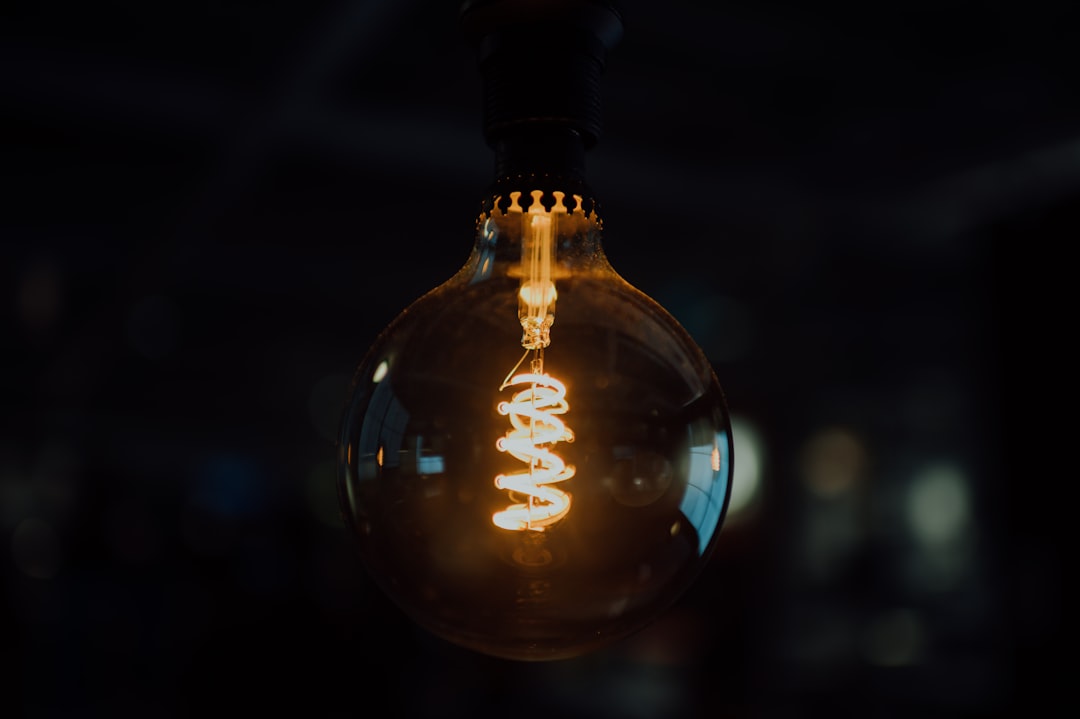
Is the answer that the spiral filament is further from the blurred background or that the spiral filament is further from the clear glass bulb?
the blurred background

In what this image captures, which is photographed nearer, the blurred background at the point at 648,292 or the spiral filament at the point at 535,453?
the spiral filament at the point at 535,453

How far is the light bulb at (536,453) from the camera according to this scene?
623mm

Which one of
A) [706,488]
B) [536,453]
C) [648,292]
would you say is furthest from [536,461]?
[648,292]

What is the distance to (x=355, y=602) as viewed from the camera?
6.10m

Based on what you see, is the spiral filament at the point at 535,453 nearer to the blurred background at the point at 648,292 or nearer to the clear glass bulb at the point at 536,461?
the clear glass bulb at the point at 536,461

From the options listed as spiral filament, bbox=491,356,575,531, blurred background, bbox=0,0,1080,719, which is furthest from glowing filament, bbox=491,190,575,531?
blurred background, bbox=0,0,1080,719

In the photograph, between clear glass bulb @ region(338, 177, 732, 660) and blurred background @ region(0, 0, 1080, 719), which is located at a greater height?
blurred background @ region(0, 0, 1080, 719)

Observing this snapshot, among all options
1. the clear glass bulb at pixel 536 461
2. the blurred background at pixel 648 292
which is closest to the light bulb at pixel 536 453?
the clear glass bulb at pixel 536 461

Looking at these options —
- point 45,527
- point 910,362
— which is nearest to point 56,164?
point 45,527

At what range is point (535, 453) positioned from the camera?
0.64 m

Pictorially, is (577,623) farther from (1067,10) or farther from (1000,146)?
(1000,146)

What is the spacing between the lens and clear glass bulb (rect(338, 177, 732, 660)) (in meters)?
0.62

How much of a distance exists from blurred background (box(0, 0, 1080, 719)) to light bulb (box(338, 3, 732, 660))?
4.72 feet

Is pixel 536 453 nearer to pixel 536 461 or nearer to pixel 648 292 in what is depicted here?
pixel 536 461
